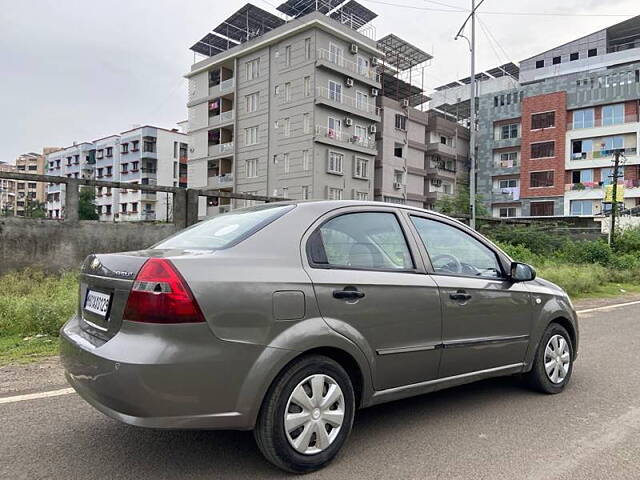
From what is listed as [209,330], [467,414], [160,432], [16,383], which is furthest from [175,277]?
[16,383]

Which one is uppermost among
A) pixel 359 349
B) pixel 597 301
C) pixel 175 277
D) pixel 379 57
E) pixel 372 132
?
pixel 379 57

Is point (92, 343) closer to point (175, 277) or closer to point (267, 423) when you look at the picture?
point (175, 277)

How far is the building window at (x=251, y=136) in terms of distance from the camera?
41.7 metres

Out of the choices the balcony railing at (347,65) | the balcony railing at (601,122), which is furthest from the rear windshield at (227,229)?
the balcony railing at (601,122)

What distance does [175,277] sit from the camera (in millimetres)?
2650

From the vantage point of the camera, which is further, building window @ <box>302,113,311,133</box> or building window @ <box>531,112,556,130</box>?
building window @ <box>531,112,556,130</box>

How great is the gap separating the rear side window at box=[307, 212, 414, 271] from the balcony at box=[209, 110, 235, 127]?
1633 inches

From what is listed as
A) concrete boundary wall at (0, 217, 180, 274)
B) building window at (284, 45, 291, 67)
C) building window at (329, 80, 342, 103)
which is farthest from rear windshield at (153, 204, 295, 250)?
building window at (284, 45, 291, 67)

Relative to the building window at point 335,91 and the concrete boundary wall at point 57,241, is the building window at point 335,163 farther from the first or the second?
the concrete boundary wall at point 57,241

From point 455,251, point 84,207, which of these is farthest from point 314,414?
point 84,207

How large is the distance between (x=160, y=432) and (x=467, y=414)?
88.4 inches

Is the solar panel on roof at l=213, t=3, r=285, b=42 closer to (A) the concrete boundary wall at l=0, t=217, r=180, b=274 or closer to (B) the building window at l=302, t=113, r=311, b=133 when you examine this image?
(B) the building window at l=302, t=113, r=311, b=133

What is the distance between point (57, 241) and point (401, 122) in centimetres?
4330

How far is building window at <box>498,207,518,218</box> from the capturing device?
55.6 metres
